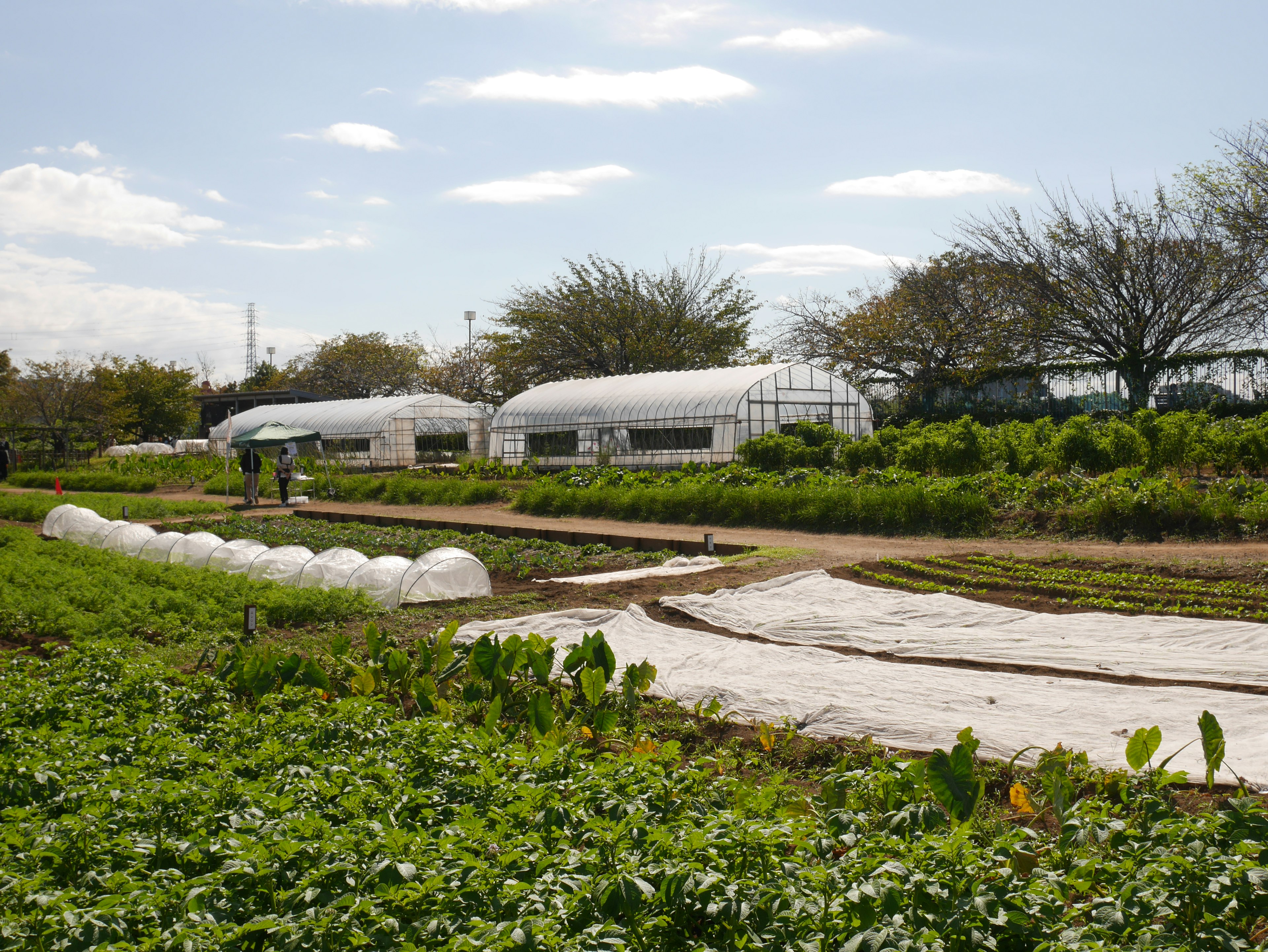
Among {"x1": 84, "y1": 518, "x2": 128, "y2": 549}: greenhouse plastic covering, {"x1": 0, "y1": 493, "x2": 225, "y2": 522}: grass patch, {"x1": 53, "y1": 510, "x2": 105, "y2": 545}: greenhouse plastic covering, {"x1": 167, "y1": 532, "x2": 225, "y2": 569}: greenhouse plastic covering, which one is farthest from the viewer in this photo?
{"x1": 0, "y1": 493, "x2": 225, "y2": 522}: grass patch

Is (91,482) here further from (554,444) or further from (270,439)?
(554,444)

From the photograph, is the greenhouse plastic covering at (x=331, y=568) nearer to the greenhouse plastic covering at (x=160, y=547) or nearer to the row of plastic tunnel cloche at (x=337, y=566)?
the row of plastic tunnel cloche at (x=337, y=566)

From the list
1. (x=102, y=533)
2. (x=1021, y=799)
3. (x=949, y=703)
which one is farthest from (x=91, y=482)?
(x=1021, y=799)

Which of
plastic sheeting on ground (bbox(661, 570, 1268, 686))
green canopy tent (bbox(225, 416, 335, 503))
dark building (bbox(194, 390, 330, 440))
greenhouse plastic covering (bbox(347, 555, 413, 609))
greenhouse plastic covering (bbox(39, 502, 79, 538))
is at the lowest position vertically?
plastic sheeting on ground (bbox(661, 570, 1268, 686))

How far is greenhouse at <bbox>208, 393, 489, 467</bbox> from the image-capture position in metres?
30.7

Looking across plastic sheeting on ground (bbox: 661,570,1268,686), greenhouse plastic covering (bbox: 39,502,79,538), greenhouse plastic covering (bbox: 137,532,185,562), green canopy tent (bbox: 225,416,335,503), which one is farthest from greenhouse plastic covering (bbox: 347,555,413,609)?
green canopy tent (bbox: 225,416,335,503)

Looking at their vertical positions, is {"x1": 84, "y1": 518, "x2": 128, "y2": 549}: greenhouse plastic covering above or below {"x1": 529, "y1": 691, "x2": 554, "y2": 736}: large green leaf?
above

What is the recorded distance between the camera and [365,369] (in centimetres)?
5103

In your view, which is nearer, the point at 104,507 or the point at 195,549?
the point at 195,549

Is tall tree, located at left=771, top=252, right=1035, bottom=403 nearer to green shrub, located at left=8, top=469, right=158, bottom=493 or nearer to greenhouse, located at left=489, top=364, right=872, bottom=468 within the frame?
greenhouse, located at left=489, top=364, right=872, bottom=468

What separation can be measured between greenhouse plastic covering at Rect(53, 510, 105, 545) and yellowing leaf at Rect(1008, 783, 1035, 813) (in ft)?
41.7

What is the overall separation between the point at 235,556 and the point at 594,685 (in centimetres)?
663

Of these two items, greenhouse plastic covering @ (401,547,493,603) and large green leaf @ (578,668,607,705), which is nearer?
large green leaf @ (578,668,607,705)

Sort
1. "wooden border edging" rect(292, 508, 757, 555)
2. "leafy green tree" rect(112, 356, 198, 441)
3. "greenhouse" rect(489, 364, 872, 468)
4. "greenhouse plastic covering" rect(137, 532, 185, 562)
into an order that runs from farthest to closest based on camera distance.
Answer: "leafy green tree" rect(112, 356, 198, 441) → "greenhouse" rect(489, 364, 872, 468) → "wooden border edging" rect(292, 508, 757, 555) → "greenhouse plastic covering" rect(137, 532, 185, 562)
